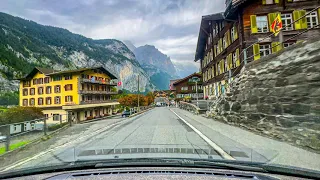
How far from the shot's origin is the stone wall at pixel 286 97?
598 cm

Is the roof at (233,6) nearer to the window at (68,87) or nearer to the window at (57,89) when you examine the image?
the window at (68,87)

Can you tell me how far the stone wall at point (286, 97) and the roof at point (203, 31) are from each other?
18126 millimetres

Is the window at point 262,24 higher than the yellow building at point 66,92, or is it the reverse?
the window at point 262,24

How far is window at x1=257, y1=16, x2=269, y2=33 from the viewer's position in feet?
68.5

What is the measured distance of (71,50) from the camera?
162750mm

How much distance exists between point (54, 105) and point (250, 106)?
2039 inches

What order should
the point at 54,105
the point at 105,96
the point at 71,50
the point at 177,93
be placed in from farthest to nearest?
the point at 71,50, the point at 177,93, the point at 105,96, the point at 54,105

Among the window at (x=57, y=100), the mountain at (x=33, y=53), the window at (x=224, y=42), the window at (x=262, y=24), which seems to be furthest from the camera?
the mountain at (x=33, y=53)

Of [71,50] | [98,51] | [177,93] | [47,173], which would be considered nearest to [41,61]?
[71,50]

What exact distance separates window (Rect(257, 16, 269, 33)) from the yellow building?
1509 inches

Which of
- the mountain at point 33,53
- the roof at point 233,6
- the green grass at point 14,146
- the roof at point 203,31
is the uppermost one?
the mountain at point 33,53

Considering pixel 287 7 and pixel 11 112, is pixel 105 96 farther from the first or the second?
pixel 287 7

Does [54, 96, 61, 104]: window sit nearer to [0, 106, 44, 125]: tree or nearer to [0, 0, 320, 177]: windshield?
[0, 0, 320, 177]: windshield

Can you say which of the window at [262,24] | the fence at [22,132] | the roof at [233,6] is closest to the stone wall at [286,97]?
the fence at [22,132]
